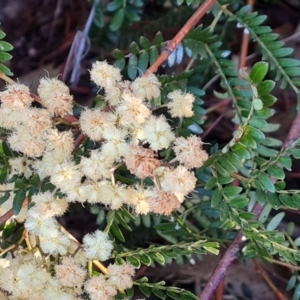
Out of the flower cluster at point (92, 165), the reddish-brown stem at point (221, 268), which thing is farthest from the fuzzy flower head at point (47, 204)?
the reddish-brown stem at point (221, 268)

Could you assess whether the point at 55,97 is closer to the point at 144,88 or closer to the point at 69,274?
the point at 144,88

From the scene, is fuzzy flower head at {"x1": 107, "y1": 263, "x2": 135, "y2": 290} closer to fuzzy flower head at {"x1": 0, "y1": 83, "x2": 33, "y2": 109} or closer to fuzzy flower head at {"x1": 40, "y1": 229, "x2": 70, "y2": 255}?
fuzzy flower head at {"x1": 40, "y1": 229, "x2": 70, "y2": 255}

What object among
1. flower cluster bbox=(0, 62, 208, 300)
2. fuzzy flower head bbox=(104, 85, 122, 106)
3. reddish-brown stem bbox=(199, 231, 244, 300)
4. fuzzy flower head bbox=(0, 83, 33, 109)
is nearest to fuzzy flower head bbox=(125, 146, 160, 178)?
flower cluster bbox=(0, 62, 208, 300)

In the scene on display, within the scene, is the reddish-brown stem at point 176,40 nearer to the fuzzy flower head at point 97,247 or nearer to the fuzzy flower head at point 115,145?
the fuzzy flower head at point 115,145

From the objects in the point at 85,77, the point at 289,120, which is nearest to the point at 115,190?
the point at 289,120

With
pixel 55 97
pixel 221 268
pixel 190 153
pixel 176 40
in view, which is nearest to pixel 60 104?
pixel 55 97

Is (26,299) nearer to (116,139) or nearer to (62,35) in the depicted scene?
(116,139)

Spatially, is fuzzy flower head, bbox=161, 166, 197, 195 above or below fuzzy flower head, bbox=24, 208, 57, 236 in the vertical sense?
above
